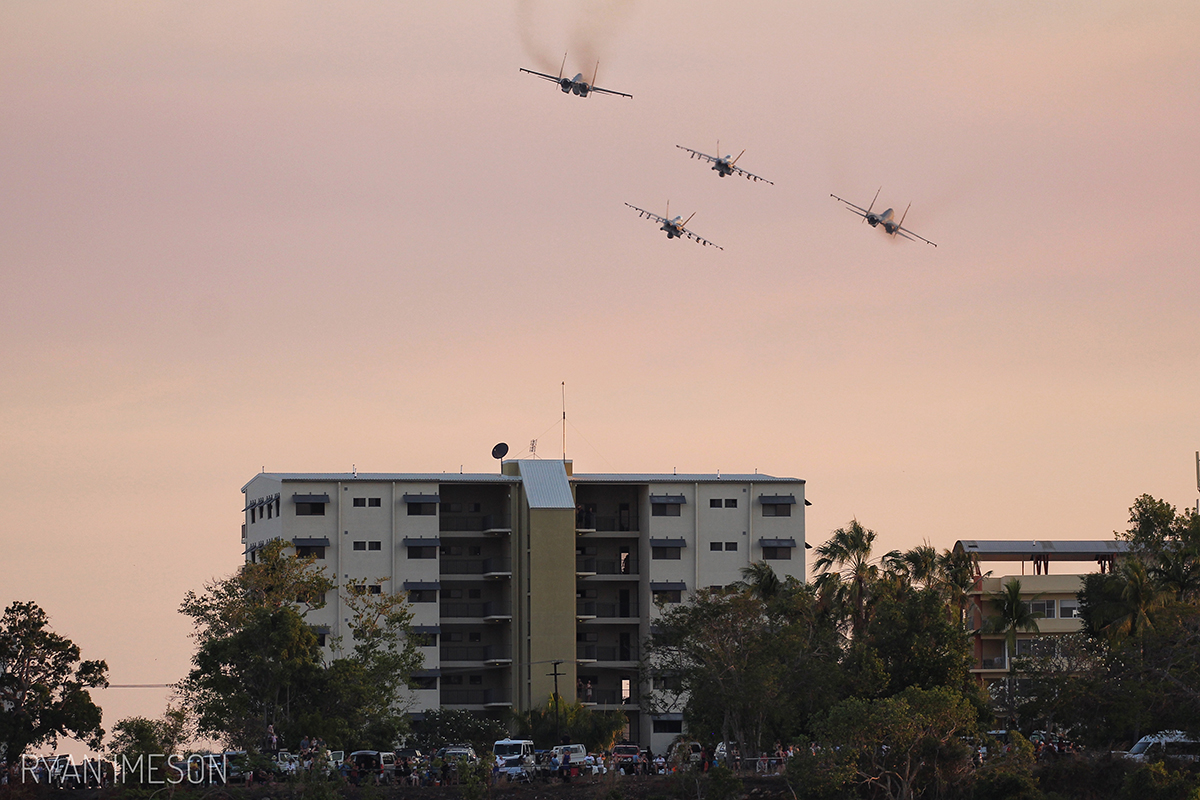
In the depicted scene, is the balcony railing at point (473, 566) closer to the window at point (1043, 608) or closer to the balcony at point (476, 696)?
the balcony at point (476, 696)

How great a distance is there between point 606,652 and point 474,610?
391 inches

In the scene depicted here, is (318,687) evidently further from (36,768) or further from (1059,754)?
(1059,754)

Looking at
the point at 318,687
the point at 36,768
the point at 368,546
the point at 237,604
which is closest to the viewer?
the point at 36,768

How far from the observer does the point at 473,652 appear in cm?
13012

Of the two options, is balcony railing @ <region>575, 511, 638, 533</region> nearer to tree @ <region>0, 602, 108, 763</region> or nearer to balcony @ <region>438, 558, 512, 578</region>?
balcony @ <region>438, 558, 512, 578</region>

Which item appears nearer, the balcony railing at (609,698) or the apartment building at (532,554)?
the apartment building at (532,554)

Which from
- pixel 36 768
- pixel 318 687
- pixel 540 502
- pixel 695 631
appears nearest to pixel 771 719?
pixel 695 631

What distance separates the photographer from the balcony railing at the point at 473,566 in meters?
131

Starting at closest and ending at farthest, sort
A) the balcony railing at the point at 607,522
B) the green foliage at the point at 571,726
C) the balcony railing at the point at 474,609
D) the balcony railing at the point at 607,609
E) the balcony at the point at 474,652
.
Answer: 1. the green foliage at the point at 571,726
2. the balcony at the point at 474,652
3. the balcony railing at the point at 474,609
4. the balcony railing at the point at 607,609
5. the balcony railing at the point at 607,522

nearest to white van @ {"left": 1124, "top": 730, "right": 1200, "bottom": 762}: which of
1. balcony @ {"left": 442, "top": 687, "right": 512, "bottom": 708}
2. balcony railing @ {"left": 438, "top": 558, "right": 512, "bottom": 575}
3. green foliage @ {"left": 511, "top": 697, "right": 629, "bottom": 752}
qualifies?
green foliage @ {"left": 511, "top": 697, "right": 629, "bottom": 752}

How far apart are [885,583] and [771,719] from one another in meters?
13.2

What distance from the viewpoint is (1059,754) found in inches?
3100

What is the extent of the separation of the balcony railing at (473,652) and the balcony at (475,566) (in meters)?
5.10

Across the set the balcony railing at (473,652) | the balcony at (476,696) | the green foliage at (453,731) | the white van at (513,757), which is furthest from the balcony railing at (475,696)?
the white van at (513,757)
